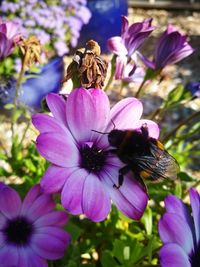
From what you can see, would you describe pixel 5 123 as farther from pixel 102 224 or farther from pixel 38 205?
pixel 38 205

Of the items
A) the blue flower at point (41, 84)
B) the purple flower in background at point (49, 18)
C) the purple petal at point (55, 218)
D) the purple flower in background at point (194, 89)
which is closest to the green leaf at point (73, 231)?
the purple petal at point (55, 218)

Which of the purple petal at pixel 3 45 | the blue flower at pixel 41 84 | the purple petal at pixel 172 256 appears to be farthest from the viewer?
the blue flower at pixel 41 84

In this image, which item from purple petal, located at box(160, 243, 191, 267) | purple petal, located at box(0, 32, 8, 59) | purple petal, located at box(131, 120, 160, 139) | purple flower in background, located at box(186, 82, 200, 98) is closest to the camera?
purple petal, located at box(160, 243, 191, 267)

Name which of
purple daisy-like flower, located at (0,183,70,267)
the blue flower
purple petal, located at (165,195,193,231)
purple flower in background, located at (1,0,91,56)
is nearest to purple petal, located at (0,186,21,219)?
purple daisy-like flower, located at (0,183,70,267)

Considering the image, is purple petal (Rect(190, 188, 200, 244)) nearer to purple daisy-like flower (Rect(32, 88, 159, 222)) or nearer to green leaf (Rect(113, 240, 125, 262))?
purple daisy-like flower (Rect(32, 88, 159, 222))

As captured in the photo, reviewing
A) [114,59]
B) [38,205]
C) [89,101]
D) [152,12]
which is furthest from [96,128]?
[152,12]

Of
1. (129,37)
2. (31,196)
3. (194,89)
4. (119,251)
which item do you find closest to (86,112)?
(31,196)

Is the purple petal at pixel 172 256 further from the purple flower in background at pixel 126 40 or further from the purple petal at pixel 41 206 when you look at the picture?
the purple flower in background at pixel 126 40

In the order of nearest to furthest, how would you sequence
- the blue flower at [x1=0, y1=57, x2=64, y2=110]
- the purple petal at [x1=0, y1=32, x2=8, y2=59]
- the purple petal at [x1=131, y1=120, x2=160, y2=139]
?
the purple petal at [x1=131, y1=120, x2=160, y2=139] → the purple petal at [x1=0, y1=32, x2=8, y2=59] → the blue flower at [x1=0, y1=57, x2=64, y2=110]
